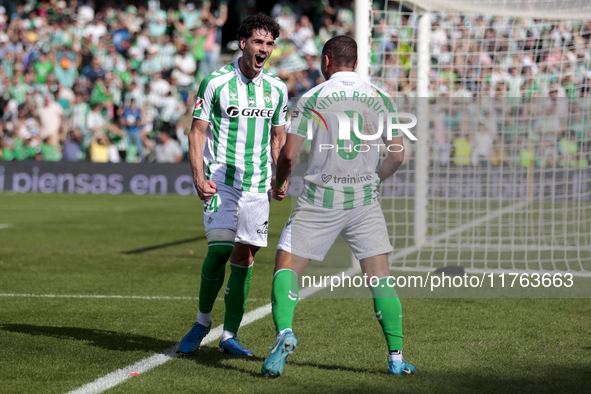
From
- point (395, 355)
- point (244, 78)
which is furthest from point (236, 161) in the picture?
point (395, 355)

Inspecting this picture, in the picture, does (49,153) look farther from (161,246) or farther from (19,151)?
(161,246)

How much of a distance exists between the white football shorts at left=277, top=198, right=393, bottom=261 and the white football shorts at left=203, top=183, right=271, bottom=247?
57 centimetres

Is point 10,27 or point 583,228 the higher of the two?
point 10,27

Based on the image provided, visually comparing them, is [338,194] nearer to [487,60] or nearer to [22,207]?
[487,60]

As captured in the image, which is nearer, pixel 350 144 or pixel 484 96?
pixel 350 144

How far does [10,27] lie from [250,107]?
74.6 ft

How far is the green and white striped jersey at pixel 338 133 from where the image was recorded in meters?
3.99

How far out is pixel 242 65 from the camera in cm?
463

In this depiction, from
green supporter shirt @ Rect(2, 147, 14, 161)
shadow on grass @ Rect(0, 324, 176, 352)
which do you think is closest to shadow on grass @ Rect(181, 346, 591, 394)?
shadow on grass @ Rect(0, 324, 176, 352)

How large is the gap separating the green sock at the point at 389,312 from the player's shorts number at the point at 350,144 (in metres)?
0.68

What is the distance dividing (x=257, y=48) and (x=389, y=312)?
168 cm

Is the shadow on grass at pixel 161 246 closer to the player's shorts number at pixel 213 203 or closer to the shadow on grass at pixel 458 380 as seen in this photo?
the player's shorts number at pixel 213 203

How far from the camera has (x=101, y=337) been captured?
5152mm

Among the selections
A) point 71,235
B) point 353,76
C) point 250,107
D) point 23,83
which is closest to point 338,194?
point 353,76
